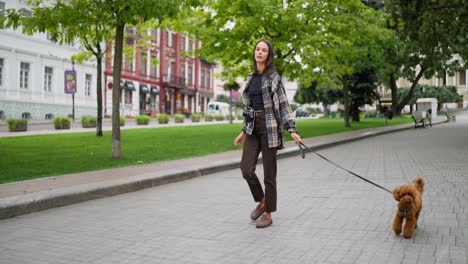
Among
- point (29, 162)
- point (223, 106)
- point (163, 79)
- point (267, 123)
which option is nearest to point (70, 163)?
point (29, 162)

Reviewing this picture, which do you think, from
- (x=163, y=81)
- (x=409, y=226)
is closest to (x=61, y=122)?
(x=409, y=226)

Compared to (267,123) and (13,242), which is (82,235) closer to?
(13,242)

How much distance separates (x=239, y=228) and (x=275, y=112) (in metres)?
1.42

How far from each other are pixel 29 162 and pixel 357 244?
332 inches

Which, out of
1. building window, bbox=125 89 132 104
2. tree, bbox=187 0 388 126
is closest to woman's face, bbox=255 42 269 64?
tree, bbox=187 0 388 126

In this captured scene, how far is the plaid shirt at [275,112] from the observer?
5.76 meters

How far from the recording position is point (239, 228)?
227 inches

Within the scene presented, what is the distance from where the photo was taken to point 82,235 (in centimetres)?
545

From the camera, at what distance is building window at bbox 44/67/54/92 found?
40000 millimetres

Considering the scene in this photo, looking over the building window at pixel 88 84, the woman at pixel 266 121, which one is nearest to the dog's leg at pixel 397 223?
the woman at pixel 266 121

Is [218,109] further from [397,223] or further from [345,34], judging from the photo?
[397,223]

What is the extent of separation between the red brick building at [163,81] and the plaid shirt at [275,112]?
138 ft

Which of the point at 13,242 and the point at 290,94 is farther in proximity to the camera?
the point at 290,94

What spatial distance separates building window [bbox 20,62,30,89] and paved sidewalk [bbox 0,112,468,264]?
1262 inches
